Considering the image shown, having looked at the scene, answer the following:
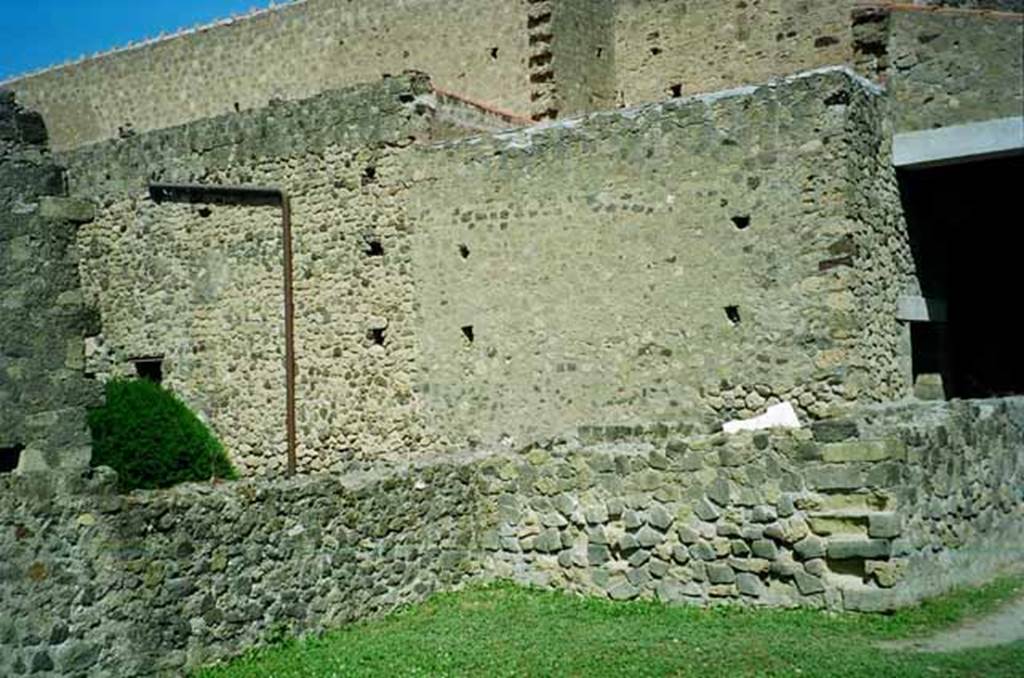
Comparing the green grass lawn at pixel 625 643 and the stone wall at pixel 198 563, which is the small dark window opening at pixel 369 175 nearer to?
the stone wall at pixel 198 563

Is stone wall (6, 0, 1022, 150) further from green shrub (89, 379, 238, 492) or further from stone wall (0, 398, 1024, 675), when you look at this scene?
green shrub (89, 379, 238, 492)

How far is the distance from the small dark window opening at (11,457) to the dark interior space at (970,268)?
1033 centimetres

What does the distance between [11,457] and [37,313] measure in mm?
989

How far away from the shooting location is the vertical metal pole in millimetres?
19547

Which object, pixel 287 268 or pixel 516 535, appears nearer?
pixel 516 535

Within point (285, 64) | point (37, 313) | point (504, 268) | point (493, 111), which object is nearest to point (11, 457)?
point (37, 313)

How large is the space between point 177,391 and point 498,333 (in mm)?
6173

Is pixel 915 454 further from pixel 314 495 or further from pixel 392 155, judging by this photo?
pixel 392 155

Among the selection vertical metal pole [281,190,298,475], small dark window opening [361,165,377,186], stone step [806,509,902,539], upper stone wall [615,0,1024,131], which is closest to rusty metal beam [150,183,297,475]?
vertical metal pole [281,190,298,475]

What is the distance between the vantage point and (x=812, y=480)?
10.4 m

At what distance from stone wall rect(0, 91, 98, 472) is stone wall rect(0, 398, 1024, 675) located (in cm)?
46

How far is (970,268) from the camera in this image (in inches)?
691

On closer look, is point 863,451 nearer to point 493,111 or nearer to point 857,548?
point 857,548

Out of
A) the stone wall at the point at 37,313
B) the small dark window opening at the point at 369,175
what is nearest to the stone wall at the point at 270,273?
the small dark window opening at the point at 369,175
